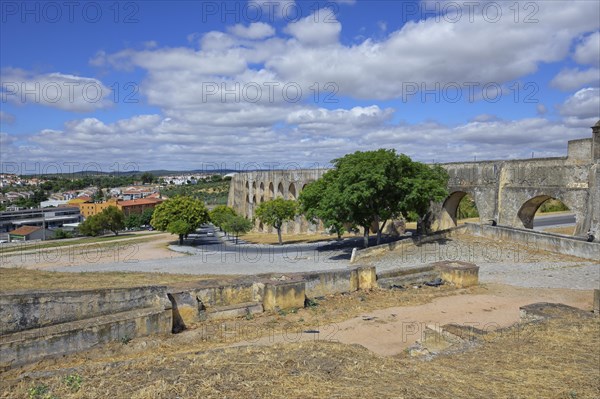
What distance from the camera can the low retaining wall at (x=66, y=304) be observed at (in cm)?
681

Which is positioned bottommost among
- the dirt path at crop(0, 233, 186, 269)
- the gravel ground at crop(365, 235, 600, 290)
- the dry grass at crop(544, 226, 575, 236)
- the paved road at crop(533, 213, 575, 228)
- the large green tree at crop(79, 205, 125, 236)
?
the dirt path at crop(0, 233, 186, 269)

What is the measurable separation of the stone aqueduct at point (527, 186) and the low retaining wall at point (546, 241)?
2.57 meters

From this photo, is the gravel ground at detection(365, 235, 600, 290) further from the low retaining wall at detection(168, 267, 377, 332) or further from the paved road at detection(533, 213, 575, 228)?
the paved road at detection(533, 213, 575, 228)

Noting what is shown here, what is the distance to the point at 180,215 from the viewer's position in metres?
35.7

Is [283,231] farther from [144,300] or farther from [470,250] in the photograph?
[144,300]

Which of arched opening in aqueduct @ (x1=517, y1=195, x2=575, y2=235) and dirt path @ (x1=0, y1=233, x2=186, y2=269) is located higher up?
arched opening in aqueduct @ (x1=517, y1=195, x2=575, y2=235)

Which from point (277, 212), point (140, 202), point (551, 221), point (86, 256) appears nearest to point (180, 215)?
point (86, 256)

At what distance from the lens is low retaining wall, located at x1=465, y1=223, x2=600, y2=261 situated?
15.5m

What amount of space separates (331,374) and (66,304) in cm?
485

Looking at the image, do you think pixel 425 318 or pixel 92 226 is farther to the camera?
pixel 92 226

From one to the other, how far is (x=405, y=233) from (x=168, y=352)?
24383 mm

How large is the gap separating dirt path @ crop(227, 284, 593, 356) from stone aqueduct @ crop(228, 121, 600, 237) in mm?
8366

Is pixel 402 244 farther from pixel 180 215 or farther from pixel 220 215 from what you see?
pixel 220 215

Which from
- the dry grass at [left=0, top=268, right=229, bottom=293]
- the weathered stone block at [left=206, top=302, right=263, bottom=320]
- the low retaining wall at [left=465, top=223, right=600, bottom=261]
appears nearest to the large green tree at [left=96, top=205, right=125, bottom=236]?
the dry grass at [left=0, top=268, right=229, bottom=293]
